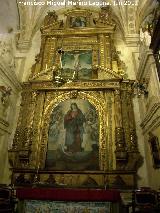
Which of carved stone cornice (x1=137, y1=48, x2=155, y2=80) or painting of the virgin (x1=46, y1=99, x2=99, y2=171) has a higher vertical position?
carved stone cornice (x1=137, y1=48, x2=155, y2=80)

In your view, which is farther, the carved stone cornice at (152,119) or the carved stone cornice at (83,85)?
the carved stone cornice at (83,85)

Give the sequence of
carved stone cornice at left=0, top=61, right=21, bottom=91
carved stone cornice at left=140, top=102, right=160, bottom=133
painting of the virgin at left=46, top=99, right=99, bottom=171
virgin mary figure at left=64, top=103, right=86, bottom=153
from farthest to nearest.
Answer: carved stone cornice at left=0, top=61, right=21, bottom=91, virgin mary figure at left=64, top=103, right=86, bottom=153, painting of the virgin at left=46, top=99, right=99, bottom=171, carved stone cornice at left=140, top=102, right=160, bottom=133

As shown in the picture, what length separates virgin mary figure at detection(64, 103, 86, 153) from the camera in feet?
26.3

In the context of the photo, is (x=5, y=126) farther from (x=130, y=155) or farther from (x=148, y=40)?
(x=148, y=40)

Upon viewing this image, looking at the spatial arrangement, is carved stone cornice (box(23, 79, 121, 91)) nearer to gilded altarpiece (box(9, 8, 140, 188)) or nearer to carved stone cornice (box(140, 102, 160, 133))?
gilded altarpiece (box(9, 8, 140, 188))

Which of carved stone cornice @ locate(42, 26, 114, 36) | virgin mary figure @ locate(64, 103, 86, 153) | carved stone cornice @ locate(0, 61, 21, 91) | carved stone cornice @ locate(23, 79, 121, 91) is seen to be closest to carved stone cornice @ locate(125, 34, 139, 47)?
carved stone cornice @ locate(42, 26, 114, 36)

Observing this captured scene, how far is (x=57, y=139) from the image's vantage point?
A: 8.25m

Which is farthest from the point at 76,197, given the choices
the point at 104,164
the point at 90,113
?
the point at 90,113

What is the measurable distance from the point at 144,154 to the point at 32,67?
573cm

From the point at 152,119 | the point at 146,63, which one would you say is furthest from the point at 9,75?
the point at 152,119

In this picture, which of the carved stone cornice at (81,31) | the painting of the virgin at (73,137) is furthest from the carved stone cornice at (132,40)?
the painting of the virgin at (73,137)

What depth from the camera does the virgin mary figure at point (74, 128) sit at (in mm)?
8031

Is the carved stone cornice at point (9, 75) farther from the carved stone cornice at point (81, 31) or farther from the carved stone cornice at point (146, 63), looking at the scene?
the carved stone cornice at point (146, 63)

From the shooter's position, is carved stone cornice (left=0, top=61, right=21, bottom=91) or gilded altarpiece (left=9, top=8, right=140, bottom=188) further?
carved stone cornice (left=0, top=61, right=21, bottom=91)
